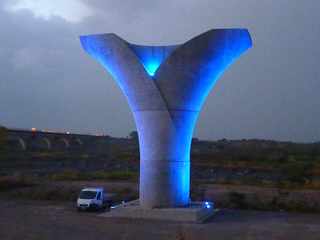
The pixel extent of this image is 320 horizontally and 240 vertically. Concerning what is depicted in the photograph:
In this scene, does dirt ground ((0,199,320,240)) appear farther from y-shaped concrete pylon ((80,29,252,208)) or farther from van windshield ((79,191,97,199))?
y-shaped concrete pylon ((80,29,252,208))

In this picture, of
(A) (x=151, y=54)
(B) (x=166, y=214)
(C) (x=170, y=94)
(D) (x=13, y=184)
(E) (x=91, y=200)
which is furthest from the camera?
(D) (x=13, y=184)

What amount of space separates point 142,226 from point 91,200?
23.3 ft

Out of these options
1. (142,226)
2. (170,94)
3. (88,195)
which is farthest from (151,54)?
(142,226)

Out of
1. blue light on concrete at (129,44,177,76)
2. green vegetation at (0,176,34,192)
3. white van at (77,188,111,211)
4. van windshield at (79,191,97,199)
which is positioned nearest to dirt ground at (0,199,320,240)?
white van at (77,188,111,211)

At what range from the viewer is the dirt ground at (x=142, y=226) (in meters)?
21.5

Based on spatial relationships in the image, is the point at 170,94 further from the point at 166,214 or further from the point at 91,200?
the point at 91,200

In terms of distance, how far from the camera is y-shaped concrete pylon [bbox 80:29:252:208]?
1105 inches

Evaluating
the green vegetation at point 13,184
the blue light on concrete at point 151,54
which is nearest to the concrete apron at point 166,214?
the blue light on concrete at point 151,54

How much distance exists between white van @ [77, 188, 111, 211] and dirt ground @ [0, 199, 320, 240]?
2.61ft

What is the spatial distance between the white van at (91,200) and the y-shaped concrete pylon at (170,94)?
3.50 m

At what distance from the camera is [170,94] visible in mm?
28109

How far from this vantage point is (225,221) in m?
27.2

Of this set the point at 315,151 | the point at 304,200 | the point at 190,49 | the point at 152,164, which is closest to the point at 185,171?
the point at 152,164

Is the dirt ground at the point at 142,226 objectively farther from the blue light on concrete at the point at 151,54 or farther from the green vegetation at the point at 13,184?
the green vegetation at the point at 13,184
